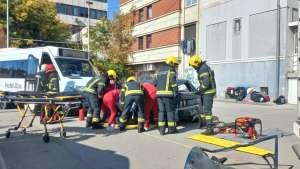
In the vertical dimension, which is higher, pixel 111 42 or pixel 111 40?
pixel 111 40

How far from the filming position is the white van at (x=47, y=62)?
15.0 m

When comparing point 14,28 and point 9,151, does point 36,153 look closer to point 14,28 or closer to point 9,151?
point 9,151

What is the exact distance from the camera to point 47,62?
52.0 feet

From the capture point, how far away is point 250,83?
27672mm

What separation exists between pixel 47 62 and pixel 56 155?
27.9ft

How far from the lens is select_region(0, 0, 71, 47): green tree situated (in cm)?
3909

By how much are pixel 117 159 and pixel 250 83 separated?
2158 centimetres

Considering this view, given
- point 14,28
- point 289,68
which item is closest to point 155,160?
point 289,68

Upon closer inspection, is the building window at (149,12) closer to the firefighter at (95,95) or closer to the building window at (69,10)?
the firefighter at (95,95)

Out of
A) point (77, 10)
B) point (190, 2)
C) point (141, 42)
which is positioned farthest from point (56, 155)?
point (77, 10)

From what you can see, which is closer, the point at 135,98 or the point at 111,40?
the point at 135,98

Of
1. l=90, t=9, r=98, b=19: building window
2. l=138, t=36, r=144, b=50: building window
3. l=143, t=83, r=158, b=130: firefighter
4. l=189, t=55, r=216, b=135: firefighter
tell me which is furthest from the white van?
l=90, t=9, r=98, b=19: building window

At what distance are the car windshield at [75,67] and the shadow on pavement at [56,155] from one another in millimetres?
5947

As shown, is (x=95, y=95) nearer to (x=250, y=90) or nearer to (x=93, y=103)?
(x=93, y=103)
